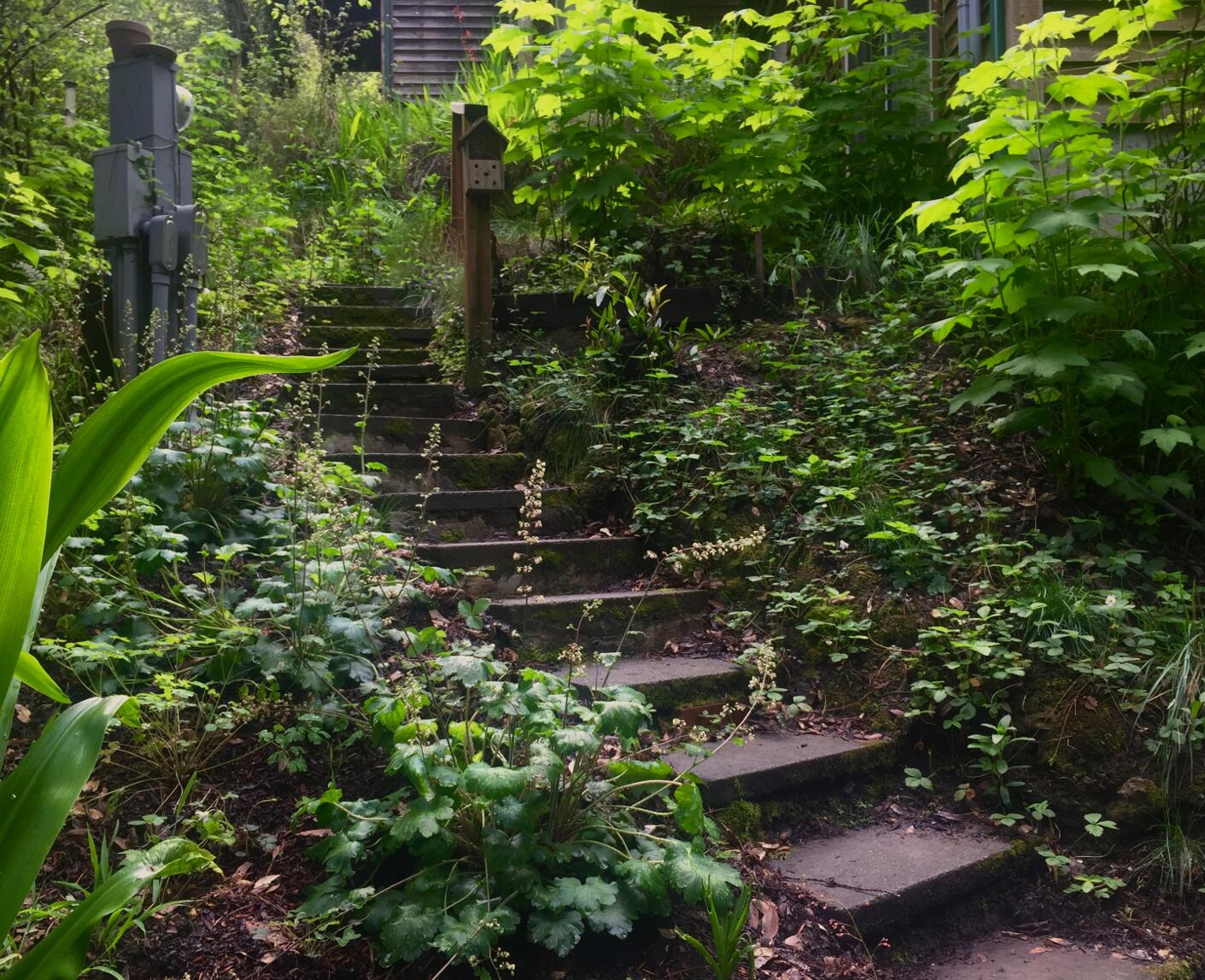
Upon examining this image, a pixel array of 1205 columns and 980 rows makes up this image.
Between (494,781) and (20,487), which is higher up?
(20,487)

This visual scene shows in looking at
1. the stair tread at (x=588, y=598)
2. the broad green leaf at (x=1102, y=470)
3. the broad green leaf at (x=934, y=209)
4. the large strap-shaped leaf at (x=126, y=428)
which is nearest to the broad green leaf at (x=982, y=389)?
the broad green leaf at (x=1102, y=470)

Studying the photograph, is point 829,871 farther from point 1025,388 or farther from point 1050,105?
point 1050,105

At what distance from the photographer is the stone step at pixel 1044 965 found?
90.7 inches

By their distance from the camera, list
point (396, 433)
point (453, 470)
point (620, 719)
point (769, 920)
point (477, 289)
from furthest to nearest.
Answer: point (477, 289) → point (396, 433) → point (453, 470) → point (769, 920) → point (620, 719)

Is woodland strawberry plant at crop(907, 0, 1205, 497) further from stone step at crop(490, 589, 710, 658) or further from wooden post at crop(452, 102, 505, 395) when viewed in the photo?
wooden post at crop(452, 102, 505, 395)

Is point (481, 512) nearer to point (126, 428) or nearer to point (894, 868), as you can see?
point (894, 868)

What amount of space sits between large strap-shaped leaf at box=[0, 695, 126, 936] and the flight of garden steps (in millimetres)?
1464

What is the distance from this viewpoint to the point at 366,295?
22.1 feet

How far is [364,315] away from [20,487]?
17.6ft

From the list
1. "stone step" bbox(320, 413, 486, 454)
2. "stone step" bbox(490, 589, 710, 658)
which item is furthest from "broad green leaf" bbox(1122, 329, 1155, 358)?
"stone step" bbox(320, 413, 486, 454)

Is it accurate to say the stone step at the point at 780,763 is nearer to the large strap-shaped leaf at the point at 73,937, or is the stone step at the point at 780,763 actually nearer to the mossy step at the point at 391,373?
the large strap-shaped leaf at the point at 73,937

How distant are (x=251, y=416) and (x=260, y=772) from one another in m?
1.68

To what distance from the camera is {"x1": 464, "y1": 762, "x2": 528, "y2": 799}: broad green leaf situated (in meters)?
1.81

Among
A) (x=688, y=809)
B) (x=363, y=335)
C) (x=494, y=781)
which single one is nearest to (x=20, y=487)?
(x=494, y=781)
